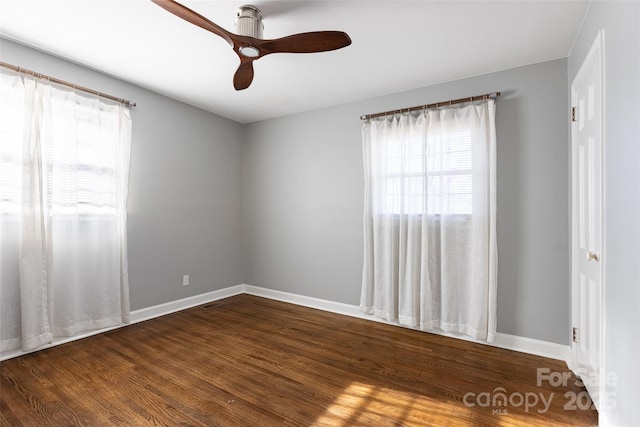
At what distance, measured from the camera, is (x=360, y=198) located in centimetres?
368

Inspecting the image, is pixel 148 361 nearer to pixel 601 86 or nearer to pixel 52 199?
pixel 52 199

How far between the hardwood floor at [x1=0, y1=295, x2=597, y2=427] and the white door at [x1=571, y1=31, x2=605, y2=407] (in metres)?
0.28

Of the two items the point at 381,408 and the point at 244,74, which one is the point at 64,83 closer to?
the point at 244,74

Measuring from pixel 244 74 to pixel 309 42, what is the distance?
0.67 metres

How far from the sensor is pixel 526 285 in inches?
108

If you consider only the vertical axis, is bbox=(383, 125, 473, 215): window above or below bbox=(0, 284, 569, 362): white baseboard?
above

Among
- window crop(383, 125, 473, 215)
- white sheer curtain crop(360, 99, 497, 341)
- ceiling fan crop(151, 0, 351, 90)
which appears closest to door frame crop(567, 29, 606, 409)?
white sheer curtain crop(360, 99, 497, 341)

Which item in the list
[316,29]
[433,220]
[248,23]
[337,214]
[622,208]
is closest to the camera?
[622,208]

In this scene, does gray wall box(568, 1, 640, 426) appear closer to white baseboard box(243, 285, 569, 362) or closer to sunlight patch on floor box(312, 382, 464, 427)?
sunlight patch on floor box(312, 382, 464, 427)

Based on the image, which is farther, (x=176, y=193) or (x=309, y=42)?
(x=176, y=193)

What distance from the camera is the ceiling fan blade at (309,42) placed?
1863 millimetres

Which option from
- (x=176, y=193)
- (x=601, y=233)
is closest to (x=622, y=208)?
(x=601, y=233)

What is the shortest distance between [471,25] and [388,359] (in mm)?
2737

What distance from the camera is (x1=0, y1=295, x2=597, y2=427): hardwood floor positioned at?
5.99 ft
